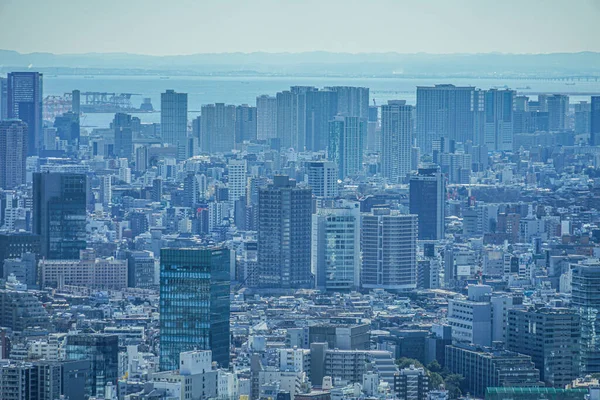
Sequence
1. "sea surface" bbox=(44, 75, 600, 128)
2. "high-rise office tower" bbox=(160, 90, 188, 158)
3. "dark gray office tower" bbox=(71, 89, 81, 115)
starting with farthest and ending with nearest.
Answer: "dark gray office tower" bbox=(71, 89, 81, 115) < "high-rise office tower" bbox=(160, 90, 188, 158) < "sea surface" bbox=(44, 75, 600, 128)

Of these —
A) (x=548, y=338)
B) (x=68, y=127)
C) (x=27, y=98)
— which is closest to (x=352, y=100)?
(x=68, y=127)

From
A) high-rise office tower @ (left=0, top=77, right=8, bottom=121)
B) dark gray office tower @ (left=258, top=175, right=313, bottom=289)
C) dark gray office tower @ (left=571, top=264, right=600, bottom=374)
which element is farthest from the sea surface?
dark gray office tower @ (left=571, top=264, right=600, bottom=374)

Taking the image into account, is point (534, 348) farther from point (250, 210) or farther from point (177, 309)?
point (250, 210)

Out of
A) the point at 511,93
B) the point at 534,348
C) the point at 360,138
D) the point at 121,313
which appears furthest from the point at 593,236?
the point at 511,93

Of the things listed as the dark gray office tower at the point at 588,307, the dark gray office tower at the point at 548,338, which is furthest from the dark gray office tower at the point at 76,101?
the dark gray office tower at the point at 548,338

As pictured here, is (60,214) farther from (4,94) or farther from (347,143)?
(347,143)

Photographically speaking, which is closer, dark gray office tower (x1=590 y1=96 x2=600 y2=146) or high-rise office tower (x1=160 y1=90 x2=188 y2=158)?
dark gray office tower (x1=590 y1=96 x2=600 y2=146)

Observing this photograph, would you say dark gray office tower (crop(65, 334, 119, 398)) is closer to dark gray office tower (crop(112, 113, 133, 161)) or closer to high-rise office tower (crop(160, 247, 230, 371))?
high-rise office tower (crop(160, 247, 230, 371))
